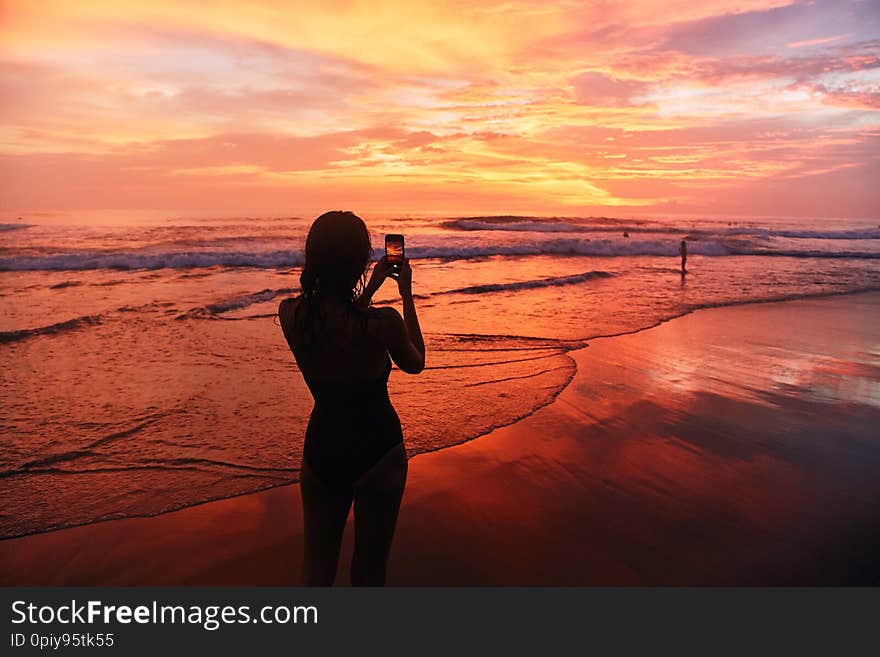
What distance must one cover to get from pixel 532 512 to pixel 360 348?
97.5 inches

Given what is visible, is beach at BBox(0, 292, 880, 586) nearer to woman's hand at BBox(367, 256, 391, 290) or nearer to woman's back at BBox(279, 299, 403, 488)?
woman's back at BBox(279, 299, 403, 488)

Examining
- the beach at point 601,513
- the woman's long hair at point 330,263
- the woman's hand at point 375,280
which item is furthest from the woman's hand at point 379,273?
the beach at point 601,513

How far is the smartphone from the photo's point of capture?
267 cm

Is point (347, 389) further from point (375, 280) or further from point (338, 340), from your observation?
point (375, 280)

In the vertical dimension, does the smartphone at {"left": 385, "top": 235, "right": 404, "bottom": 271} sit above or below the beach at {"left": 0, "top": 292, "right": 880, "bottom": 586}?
above

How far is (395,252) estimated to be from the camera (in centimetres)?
269

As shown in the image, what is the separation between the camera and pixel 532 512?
4254 mm

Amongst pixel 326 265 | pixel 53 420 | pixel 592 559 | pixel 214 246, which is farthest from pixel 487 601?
pixel 214 246

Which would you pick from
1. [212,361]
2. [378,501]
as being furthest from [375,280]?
[212,361]

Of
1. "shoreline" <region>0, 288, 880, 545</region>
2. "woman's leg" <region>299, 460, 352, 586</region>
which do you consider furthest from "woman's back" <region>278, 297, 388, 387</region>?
"shoreline" <region>0, 288, 880, 545</region>

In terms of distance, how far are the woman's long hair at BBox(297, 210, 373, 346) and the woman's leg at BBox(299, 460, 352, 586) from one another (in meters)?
0.62

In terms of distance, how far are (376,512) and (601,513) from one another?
228 centimetres

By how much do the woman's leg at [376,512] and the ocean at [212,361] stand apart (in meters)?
2.36

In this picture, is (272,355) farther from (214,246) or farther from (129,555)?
(214,246)
